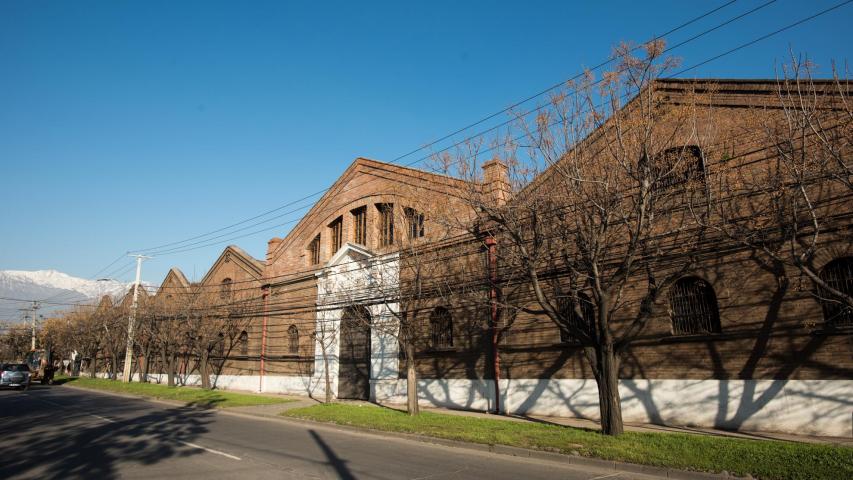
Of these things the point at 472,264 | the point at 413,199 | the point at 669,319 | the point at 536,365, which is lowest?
the point at 536,365

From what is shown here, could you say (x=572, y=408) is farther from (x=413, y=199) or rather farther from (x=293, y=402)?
(x=293, y=402)

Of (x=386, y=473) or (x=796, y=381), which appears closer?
(x=386, y=473)

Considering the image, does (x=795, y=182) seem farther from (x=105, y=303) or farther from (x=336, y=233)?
(x=105, y=303)

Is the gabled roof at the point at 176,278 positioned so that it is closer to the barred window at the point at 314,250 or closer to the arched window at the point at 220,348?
the arched window at the point at 220,348

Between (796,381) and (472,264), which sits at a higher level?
(472,264)

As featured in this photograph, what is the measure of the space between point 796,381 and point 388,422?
32.7 feet

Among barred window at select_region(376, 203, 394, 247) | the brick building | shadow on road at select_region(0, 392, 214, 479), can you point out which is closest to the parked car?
shadow on road at select_region(0, 392, 214, 479)

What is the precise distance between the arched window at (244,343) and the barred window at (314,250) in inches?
267

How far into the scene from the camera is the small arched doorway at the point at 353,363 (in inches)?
920

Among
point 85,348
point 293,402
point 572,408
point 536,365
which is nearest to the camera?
point 572,408

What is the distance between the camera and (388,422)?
A: 47.1 feet

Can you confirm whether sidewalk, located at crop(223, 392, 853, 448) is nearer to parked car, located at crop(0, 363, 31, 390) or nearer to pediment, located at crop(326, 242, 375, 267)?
pediment, located at crop(326, 242, 375, 267)

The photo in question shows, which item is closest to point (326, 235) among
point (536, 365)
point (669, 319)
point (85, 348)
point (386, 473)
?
point (536, 365)

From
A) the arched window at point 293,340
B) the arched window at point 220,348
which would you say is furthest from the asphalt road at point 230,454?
the arched window at point 220,348
